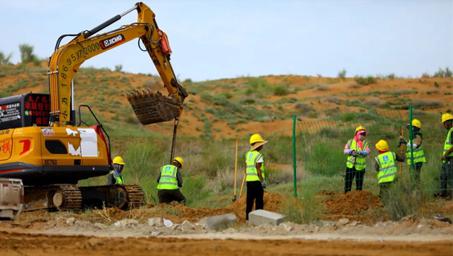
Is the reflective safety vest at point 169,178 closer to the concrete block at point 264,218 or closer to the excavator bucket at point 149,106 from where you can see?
the excavator bucket at point 149,106

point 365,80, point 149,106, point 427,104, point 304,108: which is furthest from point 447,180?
point 365,80

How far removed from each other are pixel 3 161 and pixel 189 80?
5186cm

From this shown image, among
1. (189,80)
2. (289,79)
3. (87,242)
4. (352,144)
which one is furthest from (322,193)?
(289,79)

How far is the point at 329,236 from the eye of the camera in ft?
47.9

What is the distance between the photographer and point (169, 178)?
20.8 metres

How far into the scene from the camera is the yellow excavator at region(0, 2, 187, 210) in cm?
1966

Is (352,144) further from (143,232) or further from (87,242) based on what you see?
(87,242)

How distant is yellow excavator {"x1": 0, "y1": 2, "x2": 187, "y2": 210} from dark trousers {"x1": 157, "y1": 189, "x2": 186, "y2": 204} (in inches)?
29.6

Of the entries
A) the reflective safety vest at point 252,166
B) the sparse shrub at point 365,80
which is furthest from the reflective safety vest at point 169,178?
the sparse shrub at point 365,80

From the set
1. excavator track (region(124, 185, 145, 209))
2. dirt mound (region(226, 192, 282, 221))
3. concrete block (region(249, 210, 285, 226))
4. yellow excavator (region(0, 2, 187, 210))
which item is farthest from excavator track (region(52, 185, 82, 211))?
concrete block (region(249, 210, 285, 226))

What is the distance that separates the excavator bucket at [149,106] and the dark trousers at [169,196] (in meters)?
1.81

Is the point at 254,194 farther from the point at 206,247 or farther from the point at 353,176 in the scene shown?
the point at 206,247

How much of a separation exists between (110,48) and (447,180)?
876 cm

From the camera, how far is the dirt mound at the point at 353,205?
57.8ft
